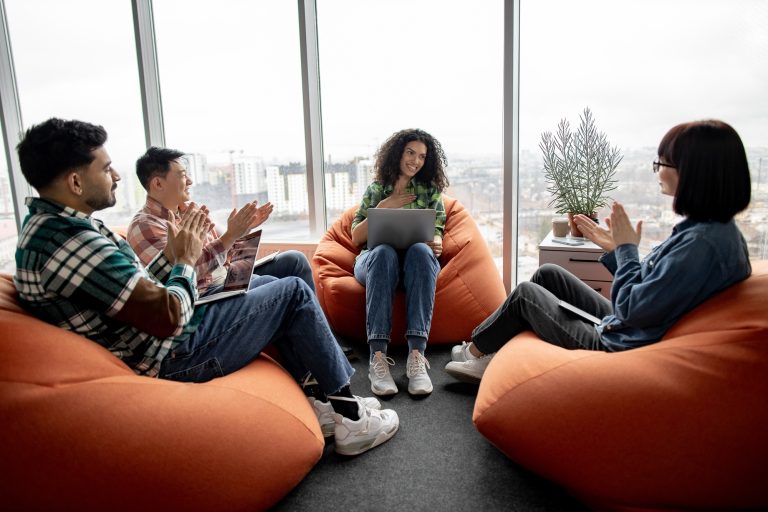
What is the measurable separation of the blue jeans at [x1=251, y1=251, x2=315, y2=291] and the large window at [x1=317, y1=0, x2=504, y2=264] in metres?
1.32

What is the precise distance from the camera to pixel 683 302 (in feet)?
4.73

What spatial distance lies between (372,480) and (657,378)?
87cm

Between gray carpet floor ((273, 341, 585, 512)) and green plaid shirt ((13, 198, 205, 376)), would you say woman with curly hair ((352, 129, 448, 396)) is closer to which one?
gray carpet floor ((273, 341, 585, 512))

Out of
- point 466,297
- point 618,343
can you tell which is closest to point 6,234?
point 466,297

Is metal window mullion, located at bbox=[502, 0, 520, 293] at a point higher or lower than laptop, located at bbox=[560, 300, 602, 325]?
higher

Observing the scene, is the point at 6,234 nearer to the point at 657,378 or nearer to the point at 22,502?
the point at 22,502

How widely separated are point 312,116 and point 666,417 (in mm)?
2922

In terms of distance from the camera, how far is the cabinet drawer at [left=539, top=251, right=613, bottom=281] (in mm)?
2529

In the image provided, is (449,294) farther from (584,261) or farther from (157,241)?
(157,241)

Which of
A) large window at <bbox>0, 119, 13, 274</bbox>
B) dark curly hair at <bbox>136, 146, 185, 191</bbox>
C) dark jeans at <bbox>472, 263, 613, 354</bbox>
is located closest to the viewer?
dark jeans at <bbox>472, 263, 613, 354</bbox>

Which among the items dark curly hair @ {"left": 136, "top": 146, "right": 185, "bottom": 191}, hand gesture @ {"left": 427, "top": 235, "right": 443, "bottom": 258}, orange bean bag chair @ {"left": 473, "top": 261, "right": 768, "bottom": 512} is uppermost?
dark curly hair @ {"left": 136, "top": 146, "right": 185, "bottom": 191}

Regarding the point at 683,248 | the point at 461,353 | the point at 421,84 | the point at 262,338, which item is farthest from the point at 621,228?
the point at 421,84

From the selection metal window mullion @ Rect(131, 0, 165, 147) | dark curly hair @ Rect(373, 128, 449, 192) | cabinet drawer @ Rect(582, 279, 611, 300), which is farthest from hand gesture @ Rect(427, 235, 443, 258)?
metal window mullion @ Rect(131, 0, 165, 147)

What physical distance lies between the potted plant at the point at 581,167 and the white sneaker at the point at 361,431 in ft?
5.01
